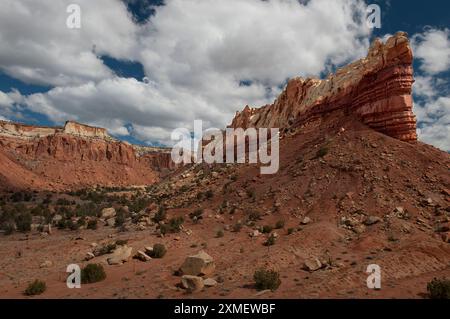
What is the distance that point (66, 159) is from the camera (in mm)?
77562

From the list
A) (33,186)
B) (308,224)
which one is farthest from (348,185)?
(33,186)

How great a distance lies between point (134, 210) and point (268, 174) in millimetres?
11561

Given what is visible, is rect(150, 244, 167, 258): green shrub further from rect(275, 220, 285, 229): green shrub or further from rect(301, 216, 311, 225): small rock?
rect(301, 216, 311, 225): small rock

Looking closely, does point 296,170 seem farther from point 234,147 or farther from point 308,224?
point 234,147

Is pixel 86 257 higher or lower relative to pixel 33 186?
lower

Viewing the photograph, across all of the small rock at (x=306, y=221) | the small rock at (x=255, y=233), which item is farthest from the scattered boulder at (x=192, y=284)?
the small rock at (x=306, y=221)

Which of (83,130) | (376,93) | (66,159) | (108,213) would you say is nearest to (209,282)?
(376,93)

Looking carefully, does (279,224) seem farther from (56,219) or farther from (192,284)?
(56,219)

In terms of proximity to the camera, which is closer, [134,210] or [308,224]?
[308,224]

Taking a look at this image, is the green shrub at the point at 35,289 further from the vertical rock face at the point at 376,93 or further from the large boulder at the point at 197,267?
the vertical rock face at the point at 376,93

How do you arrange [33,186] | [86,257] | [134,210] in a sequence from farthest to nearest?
[33,186] < [134,210] < [86,257]

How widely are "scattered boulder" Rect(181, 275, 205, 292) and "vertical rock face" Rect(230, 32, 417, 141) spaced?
51.6 ft

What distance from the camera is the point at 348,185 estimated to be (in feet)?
56.7

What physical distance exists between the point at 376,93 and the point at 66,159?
7398 cm
